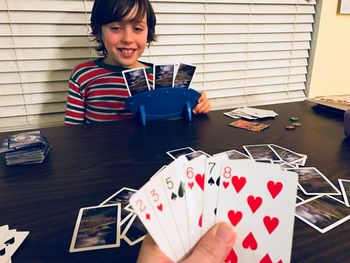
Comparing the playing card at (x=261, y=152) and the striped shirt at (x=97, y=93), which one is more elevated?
the striped shirt at (x=97, y=93)

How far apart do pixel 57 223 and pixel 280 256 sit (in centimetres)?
40

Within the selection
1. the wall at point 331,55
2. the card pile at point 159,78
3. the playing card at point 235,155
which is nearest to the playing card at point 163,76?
the card pile at point 159,78

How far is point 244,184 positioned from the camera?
43 cm

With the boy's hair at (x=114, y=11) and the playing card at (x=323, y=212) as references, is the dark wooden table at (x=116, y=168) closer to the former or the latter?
the playing card at (x=323, y=212)

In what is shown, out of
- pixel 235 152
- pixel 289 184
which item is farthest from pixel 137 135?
pixel 289 184

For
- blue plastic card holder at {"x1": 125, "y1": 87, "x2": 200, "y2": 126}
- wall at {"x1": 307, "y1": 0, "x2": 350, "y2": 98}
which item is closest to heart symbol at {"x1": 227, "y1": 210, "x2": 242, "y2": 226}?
blue plastic card holder at {"x1": 125, "y1": 87, "x2": 200, "y2": 126}

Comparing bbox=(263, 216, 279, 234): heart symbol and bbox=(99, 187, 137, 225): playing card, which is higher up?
bbox=(263, 216, 279, 234): heart symbol

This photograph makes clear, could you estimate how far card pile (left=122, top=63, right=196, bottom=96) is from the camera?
40.9 inches

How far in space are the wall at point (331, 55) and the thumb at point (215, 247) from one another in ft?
6.76

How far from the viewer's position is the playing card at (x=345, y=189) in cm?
63

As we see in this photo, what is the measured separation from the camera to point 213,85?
1.91 m

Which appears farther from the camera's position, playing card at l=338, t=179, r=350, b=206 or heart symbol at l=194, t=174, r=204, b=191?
playing card at l=338, t=179, r=350, b=206

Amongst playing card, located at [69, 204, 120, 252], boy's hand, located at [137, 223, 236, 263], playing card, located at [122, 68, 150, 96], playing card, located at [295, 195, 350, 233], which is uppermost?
playing card, located at [122, 68, 150, 96]

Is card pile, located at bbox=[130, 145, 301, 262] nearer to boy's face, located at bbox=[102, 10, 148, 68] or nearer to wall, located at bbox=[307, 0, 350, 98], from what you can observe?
boy's face, located at bbox=[102, 10, 148, 68]
